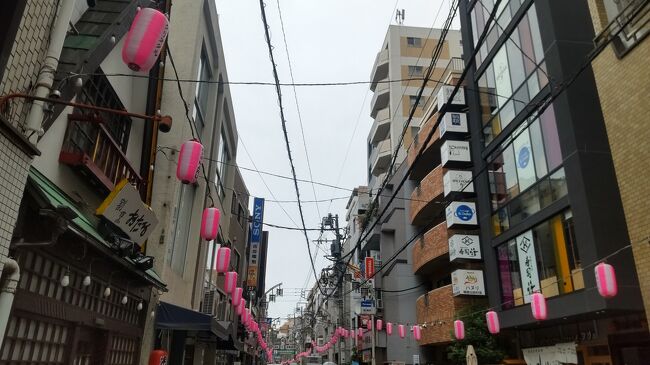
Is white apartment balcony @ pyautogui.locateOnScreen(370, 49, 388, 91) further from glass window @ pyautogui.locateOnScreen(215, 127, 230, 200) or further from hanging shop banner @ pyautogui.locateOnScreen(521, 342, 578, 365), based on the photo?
hanging shop banner @ pyautogui.locateOnScreen(521, 342, 578, 365)

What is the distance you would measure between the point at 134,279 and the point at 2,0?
7092mm

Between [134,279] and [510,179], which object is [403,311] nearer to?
[510,179]

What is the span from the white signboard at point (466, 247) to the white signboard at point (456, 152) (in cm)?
440

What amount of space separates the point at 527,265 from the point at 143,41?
17.9 meters

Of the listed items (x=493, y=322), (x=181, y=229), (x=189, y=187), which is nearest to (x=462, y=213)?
(x=493, y=322)

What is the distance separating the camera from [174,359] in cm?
1717

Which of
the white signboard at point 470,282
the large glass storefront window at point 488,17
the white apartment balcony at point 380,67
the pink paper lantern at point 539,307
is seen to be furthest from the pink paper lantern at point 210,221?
the white apartment balcony at point 380,67

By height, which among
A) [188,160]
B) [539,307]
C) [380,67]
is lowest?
[539,307]

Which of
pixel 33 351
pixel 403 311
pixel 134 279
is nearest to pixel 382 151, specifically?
pixel 403 311

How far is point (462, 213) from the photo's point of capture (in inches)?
972

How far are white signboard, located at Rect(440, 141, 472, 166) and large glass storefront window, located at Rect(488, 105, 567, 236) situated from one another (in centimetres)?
259

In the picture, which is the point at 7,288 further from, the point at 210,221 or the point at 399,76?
the point at 399,76

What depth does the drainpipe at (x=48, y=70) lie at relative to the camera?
5984 millimetres

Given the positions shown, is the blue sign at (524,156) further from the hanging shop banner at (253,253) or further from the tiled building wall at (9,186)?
the hanging shop banner at (253,253)
